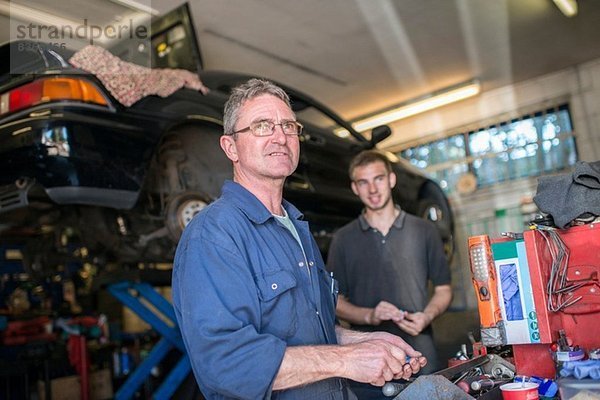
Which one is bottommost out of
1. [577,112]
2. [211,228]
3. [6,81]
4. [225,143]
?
[211,228]

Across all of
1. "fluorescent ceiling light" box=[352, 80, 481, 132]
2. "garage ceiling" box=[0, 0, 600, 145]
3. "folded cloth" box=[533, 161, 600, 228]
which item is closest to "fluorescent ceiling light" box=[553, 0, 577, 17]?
"garage ceiling" box=[0, 0, 600, 145]

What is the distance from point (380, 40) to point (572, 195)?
3.86 meters

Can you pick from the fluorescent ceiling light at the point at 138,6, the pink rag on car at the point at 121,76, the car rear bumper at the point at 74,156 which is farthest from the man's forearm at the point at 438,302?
the fluorescent ceiling light at the point at 138,6

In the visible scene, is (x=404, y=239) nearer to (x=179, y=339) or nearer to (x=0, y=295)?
(x=179, y=339)

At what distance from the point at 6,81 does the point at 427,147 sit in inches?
232

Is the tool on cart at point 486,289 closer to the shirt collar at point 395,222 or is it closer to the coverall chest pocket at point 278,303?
the coverall chest pocket at point 278,303

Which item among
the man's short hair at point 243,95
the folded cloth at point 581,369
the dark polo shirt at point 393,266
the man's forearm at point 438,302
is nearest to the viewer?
the folded cloth at point 581,369

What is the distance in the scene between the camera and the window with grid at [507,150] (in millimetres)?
6527

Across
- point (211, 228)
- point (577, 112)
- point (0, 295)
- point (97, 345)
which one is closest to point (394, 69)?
point (577, 112)

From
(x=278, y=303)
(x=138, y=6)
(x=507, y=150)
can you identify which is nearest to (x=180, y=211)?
(x=278, y=303)

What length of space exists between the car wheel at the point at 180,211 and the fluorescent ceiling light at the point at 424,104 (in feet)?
14.5

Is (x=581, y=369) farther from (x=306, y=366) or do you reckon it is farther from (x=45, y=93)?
(x=45, y=93)

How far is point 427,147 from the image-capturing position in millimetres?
7492

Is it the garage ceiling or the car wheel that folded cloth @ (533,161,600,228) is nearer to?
the car wheel
